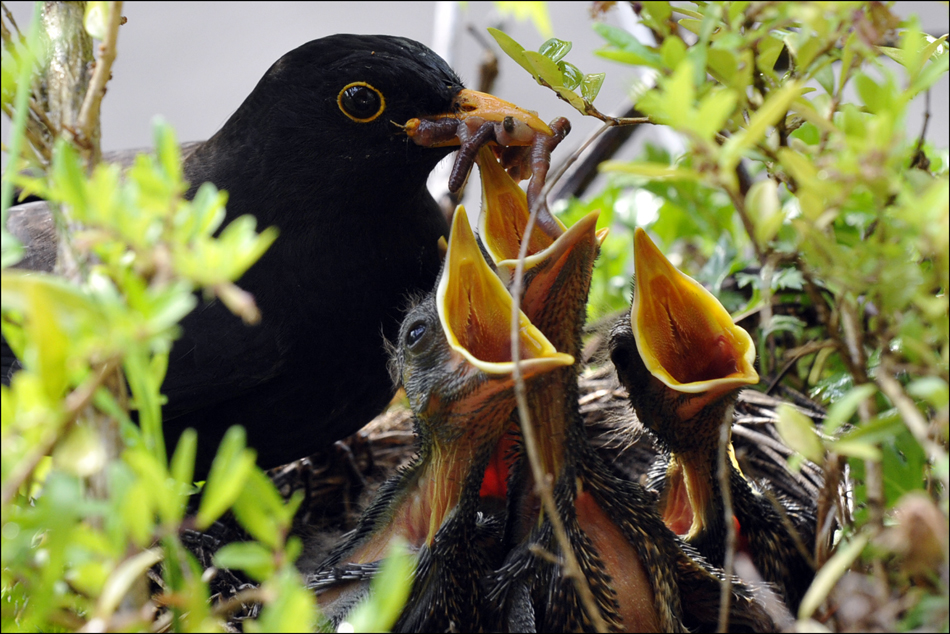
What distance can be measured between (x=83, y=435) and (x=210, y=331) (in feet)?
2.23

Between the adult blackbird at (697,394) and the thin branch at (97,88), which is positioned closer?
the thin branch at (97,88)

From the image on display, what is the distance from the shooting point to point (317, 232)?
1.10 metres

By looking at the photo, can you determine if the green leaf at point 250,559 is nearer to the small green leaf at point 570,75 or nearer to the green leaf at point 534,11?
the green leaf at point 534,11

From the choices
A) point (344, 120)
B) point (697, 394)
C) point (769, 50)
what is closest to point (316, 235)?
point (344, 120)

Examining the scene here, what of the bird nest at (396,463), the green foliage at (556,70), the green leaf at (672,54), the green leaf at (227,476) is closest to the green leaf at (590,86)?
the green foliage at (556,70)

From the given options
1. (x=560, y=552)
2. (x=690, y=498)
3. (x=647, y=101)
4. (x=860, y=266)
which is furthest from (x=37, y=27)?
(x=690, y=498)

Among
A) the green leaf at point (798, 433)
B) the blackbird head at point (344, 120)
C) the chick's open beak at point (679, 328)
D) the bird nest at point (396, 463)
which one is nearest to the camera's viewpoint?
the green leaf at point (798, 433)

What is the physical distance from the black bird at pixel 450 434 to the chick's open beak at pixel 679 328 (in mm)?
161

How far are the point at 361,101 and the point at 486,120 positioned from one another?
0.55 feet

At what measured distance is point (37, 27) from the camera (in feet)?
1.50

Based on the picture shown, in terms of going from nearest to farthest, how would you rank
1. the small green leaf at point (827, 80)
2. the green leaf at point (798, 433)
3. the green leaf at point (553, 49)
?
the green leaf at point (798, 433)
the small green leaf at point (827, 80)
the green leaf at point (553, 49)

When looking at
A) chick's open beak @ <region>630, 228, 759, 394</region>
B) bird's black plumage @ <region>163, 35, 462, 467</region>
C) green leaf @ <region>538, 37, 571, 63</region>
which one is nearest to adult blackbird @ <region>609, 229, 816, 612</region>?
chick's open beak @ <region>630, 228, 759, 394</region>

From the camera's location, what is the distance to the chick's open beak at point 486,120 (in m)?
0.93

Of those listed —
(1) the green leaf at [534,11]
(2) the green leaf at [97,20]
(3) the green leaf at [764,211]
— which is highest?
(2) the green leaf at [97,20]
